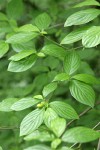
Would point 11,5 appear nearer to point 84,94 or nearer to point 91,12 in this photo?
point 91,12

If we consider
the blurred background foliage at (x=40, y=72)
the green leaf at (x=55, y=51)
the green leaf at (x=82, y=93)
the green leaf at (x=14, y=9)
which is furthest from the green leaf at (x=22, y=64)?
the green leaf at (x=14, y=9)

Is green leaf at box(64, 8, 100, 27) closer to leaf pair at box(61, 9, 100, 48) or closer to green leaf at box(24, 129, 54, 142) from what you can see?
leaf pair at box(61, 9, 100, 48)

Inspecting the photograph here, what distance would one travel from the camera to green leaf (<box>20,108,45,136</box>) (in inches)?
42.5

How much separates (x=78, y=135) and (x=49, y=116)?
166 mm

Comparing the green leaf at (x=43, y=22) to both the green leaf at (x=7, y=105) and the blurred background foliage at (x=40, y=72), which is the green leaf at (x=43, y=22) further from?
the green leaf at (x=7, y=105)

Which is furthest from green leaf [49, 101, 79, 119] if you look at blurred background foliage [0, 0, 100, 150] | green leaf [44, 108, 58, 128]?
blurred background foliage [0, 0, 100, 150]

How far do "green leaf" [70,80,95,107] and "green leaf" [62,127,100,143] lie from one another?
0.23m

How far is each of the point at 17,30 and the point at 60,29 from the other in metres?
0.56

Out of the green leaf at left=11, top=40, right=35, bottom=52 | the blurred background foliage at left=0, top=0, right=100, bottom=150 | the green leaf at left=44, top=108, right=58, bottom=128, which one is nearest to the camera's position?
the green leaf at left=44, top=108, right=58, bottom=128

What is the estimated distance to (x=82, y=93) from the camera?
47.4 inches

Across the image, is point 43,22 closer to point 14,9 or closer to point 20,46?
point 20,46

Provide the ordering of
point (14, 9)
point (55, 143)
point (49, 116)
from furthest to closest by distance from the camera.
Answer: point (14, 9), point (49, 116), point (55, 143)

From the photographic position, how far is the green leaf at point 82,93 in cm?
120

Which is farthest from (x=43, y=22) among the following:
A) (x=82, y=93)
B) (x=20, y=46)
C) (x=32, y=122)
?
(x=32, y=122)
